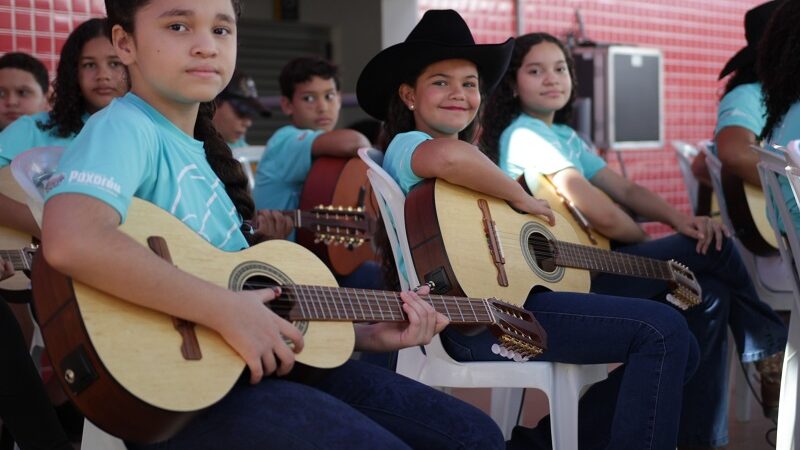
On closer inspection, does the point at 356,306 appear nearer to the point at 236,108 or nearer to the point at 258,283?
the point at 258,283

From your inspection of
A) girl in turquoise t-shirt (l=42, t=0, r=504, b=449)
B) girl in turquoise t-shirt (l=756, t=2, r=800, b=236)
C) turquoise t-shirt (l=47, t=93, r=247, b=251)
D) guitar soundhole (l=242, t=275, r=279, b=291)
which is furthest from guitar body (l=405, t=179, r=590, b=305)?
girl in turquoise t-shirt (l=756, t=2, r=800, b=236)

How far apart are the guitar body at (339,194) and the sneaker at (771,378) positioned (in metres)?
1.59

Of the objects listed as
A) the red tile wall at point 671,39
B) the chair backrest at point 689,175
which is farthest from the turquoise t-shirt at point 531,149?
the red tile wall at point 671,39

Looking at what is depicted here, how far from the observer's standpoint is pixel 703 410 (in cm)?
352

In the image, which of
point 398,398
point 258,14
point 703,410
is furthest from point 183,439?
point 258,14

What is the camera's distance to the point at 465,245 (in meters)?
2.75

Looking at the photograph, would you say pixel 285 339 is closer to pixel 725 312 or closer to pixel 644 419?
pixel 644 419

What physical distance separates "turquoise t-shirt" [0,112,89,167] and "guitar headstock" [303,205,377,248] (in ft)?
3.01

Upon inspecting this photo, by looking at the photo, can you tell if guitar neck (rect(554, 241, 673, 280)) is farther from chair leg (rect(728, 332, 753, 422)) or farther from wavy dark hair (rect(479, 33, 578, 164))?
chair leg (rect(728, 332, 753, 422))

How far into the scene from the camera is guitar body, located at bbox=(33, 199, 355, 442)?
5.44 ft

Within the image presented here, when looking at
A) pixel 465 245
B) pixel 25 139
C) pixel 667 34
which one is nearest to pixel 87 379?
pixel 465 245

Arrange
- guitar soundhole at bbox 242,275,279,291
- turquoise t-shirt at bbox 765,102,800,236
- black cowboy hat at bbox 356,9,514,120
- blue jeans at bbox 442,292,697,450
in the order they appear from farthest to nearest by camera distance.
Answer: black cowboy hat at bbox 356,9,514,120, turquoise t-shirt at bbox 765,102,800,236, blue jeans at bbox 442,292,697,450, guitar soundhole at bbox 242,275,279,291

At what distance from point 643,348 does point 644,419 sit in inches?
7.5

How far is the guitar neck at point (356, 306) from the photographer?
6.56 ft
